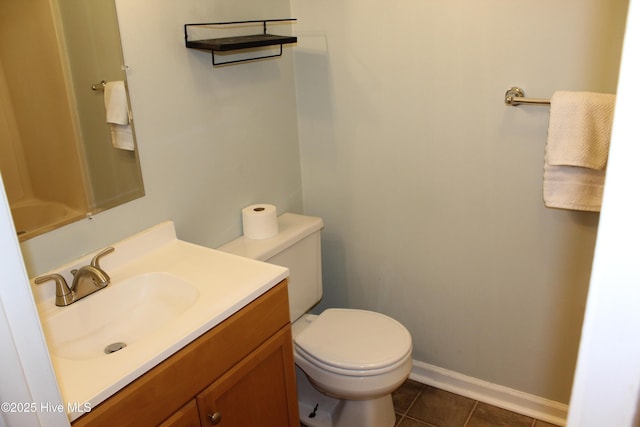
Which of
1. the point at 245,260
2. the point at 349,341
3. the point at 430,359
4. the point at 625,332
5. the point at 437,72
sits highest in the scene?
the point at 437,72

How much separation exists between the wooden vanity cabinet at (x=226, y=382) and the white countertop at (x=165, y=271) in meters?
0.03

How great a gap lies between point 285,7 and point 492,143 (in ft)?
3.20

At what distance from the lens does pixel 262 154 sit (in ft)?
7.06

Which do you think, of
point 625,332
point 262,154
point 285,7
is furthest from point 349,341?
point 625,332

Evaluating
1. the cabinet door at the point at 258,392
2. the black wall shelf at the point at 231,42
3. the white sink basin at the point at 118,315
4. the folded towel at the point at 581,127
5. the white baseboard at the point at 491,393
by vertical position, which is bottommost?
the white baseboard at the point at 491,393

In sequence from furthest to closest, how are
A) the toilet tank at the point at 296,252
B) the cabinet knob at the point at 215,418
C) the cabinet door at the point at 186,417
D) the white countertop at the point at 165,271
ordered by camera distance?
the toilet tank at the point at 296,252 < the cabinet knob at the point at 215,418 < the cabinet door at the point at 186,417 < the white countertop at the point at 165,271

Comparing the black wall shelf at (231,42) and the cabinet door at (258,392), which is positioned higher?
the black wall shelf at (231,42)

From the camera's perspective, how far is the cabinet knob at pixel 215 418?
1.40 meters

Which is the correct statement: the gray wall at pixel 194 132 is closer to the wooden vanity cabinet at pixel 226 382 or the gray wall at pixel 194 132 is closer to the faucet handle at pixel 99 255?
the faucet handle at pixel 99 255

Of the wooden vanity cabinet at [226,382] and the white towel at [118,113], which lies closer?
the wooden vanity cabinet at [226,382]

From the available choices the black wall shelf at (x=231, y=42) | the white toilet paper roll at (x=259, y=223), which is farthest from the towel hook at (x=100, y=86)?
the white toilet paper roll at (x=259, y=223)

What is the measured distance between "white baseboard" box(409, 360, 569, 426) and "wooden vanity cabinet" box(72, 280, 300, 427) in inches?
32.2

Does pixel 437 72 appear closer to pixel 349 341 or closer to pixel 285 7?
pixel 285 7

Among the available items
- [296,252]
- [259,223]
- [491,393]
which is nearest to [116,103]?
[259,223]
